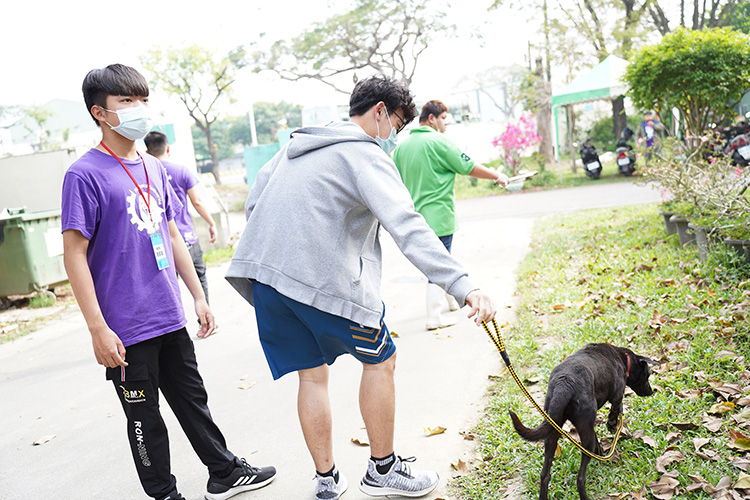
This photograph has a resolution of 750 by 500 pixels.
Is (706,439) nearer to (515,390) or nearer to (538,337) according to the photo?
(515,390)

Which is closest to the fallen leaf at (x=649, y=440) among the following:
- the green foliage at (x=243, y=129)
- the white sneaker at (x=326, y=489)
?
the white sneaker at (x=326, y=489)

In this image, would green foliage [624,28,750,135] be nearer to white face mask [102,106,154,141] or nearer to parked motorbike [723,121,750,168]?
parked motorbike [723,121,750,168]

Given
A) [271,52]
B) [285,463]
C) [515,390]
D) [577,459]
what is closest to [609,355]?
[577,459]

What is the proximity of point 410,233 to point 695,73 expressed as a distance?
790 centimetres

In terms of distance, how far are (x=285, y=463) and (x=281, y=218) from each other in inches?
63.1

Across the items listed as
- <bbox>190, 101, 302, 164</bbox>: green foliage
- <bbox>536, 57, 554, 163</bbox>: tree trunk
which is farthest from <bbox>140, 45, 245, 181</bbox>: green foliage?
<bbox>190, 101, 302, 164</bbox>: green foliage

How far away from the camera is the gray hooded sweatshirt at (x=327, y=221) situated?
8.52 ft

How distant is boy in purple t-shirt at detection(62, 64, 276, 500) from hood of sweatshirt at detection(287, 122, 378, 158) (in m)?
0.74

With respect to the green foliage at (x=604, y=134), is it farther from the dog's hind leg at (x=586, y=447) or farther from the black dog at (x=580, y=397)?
the dog's hind leg at (x=586, y=447)

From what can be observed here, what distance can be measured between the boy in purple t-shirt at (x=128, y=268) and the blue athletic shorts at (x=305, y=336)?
478 mm

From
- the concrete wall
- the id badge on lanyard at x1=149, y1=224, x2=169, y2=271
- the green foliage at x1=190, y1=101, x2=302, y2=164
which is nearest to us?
the id badge on lanyard at x1=149, y1=224, x2=169, y2=271

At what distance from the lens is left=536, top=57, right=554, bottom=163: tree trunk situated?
926 inches

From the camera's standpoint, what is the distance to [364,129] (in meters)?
2.88

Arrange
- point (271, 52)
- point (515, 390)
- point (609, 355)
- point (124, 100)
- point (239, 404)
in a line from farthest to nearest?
point (271, 52) < point (239, 404) < point (515, 390) < point (609, 355) < point (124, 100)
